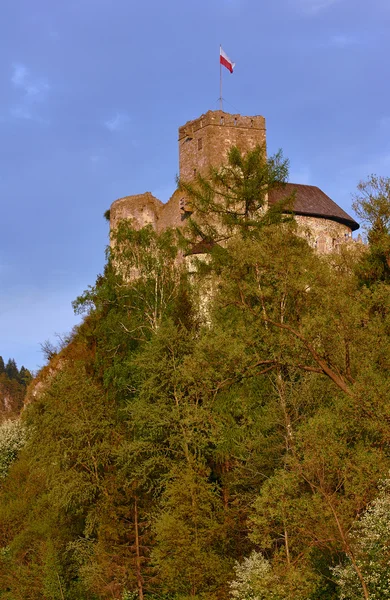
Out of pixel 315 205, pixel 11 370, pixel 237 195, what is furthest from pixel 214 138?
pixel 11 370

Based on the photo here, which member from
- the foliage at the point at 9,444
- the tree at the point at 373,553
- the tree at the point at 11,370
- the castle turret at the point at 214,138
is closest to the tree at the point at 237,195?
the castle turret at the point at 214,138

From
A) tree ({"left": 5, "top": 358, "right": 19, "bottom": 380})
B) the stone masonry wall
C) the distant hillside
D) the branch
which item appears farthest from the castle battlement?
tree ({"left": 5, "top": 358, "right": 19, "bottom": 380})

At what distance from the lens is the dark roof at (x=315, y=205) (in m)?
55.2

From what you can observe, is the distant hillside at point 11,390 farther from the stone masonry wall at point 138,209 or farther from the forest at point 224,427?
the forest at point 224,427

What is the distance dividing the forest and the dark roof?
45.1 ft

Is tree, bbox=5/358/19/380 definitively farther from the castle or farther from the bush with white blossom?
the bush with white blossom

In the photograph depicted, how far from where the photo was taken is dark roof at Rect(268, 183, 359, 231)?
55.2m

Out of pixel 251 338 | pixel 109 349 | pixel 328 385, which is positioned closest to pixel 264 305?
pixel 251 338

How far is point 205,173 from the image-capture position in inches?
1925

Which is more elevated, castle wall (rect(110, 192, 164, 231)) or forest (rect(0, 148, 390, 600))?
castle wall (rect(110, 192, 164, 231))

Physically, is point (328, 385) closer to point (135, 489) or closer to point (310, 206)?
point (135, 489)

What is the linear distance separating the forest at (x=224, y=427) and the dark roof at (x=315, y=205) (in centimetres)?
1373

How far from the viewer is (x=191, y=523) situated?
29.4 meters

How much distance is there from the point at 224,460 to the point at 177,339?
16.6 feet
